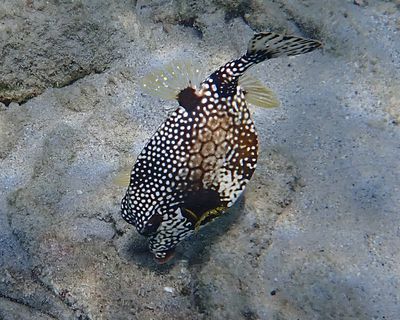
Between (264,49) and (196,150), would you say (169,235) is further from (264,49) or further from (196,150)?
(264,49)

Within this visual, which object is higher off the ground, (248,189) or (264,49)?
(264,49)

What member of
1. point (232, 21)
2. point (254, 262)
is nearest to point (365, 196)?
point (254, 262)

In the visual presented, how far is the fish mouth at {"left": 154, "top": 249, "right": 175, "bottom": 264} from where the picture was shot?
10.8 ft

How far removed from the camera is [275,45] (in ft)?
9.81

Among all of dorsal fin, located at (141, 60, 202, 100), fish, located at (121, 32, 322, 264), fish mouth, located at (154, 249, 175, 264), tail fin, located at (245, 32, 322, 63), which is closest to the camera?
tail fin, located at (245, 32, 322, 63)

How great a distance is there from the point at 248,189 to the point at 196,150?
30.9 inches

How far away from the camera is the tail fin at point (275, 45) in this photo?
2.91 metres

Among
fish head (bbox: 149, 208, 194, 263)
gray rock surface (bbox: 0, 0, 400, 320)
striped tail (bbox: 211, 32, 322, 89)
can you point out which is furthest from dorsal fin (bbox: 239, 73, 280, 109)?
fish head (bbox: 149, 208, 194, 263)

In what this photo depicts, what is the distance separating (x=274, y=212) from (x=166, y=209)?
95 cm

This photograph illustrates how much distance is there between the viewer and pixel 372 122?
3934mm

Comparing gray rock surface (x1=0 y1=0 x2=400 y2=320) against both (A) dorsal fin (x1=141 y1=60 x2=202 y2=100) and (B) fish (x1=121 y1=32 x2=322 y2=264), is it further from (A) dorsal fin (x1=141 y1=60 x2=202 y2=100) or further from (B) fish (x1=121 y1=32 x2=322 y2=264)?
(A) dorsal fin (x1=141 y1=60 x2=202 y2=100)

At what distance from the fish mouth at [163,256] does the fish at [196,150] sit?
7 centimetres

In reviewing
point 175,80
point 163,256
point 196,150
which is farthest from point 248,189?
point 175,80

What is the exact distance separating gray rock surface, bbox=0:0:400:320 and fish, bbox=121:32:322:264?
0.43 m
